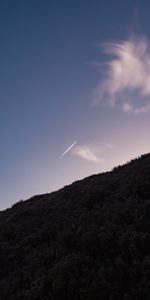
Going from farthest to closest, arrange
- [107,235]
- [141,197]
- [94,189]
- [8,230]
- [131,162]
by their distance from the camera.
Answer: [131,162] → [94,189] → [8,230] → [141,197] → [107,235]

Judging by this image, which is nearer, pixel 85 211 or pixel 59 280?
pixel 59 280

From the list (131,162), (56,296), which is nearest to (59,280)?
(56,296)

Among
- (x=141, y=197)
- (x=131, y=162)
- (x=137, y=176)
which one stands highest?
(x=131, y=162)

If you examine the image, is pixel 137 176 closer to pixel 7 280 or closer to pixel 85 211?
pixel 85 211

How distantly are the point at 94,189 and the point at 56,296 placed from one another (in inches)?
344

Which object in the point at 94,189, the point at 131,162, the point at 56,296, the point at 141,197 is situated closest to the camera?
the point at 56,296

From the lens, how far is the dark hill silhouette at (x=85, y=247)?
29.7 ft

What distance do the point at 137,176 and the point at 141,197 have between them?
221cm

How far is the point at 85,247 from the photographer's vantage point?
37.0 feet

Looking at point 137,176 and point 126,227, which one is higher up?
point 137,176

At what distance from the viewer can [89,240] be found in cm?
1150

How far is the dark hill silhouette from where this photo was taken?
9062 millimetres

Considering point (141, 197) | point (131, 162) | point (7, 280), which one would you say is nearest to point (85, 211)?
point (141, 197)

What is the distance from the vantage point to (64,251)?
11617 millimetres
